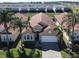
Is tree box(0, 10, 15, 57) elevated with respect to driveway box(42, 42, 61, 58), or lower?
elevated

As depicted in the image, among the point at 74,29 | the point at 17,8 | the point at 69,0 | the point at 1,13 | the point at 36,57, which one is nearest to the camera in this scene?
the point at 36,57

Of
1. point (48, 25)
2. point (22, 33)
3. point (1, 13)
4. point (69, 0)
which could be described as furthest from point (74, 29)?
point (69, 0)

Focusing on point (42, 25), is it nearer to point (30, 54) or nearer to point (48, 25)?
point (48, 25)

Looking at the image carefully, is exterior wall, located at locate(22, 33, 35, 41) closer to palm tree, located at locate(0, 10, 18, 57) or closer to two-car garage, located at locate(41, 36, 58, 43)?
two-car garage, located at locate(41, 36, 58, 43)

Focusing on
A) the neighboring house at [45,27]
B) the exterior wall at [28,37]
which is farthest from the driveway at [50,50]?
the exterior wall at [28,37]

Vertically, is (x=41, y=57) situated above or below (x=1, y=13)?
below

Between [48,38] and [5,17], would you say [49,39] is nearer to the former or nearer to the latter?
[48,38]

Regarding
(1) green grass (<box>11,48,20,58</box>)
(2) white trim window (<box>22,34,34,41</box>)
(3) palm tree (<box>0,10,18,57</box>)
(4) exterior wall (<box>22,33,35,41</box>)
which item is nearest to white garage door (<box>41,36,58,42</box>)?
(4) exterior wall (<box>22,33,35,41</box>)

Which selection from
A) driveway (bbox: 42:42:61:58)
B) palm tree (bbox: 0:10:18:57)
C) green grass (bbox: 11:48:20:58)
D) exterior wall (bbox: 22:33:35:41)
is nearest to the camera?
green grass (bbox: 11:48:20:58)

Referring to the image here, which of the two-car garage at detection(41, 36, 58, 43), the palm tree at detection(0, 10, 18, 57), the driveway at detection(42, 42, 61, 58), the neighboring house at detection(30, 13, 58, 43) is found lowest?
the driveway at detection(42, 42, 61, 58)
